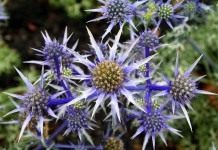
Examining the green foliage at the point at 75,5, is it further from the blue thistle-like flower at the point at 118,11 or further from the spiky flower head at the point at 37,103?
the spiky flower head at the point at 37,103

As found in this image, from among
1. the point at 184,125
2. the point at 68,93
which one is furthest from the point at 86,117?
the point at 184,125

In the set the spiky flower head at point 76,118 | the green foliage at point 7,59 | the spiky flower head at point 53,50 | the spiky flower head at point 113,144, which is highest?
the spiky flower head at point 53,50

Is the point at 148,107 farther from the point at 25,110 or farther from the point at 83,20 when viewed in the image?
the point at 83,20

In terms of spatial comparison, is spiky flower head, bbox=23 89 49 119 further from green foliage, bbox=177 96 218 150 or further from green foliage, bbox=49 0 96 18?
green foliage, bbox=49 0 96 18

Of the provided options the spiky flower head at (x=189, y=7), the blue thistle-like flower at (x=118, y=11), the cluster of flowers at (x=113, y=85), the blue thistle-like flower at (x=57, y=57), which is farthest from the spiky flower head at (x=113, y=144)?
the spiky flower head at (x=189, y=7)

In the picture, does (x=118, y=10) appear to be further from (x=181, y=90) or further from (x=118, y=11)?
(x=181, y=90)

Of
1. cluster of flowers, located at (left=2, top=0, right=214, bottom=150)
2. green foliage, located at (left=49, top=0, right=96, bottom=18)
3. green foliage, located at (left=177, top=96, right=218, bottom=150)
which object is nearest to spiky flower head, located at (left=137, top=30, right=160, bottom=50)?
cluster of flowers, located at (left=2, top=0, right=214, bottom=150)

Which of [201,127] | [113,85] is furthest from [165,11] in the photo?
[201,127]
